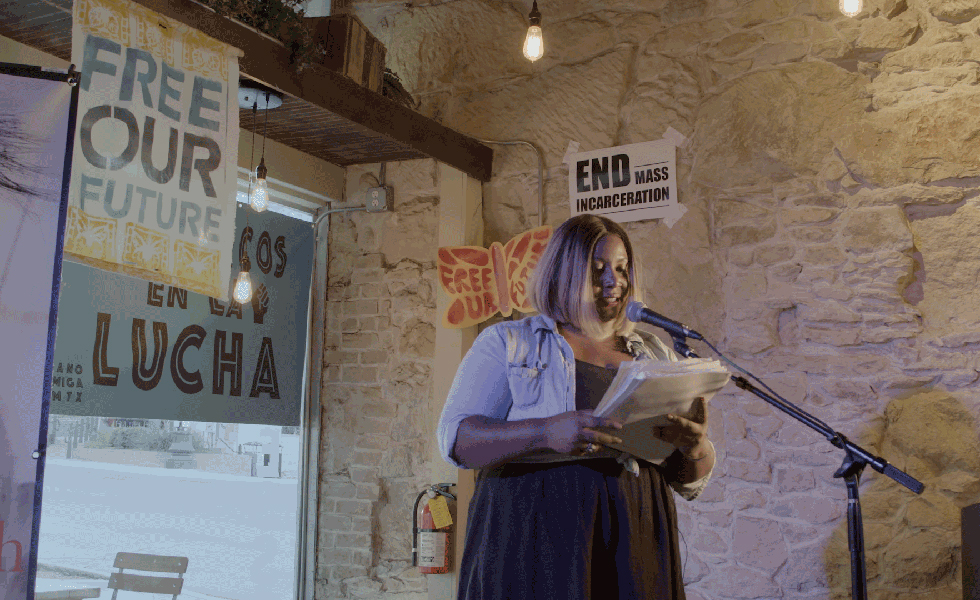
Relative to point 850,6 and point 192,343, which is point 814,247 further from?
point 192,343

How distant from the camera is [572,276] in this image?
6.04 feet

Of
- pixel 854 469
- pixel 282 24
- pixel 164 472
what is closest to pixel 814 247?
pixel 854 469

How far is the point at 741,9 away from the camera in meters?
3.66

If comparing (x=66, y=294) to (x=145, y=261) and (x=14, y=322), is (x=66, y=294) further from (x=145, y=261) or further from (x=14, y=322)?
(x=14, y=322)

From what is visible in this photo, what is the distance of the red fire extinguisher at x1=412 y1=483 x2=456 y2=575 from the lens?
12.5 feet

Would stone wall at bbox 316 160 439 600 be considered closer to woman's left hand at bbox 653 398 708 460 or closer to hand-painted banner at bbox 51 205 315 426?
hand-painted banner at bbox 51 205 315 426

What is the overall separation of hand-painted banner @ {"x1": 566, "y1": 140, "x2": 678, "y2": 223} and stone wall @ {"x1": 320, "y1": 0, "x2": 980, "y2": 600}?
0.06 m

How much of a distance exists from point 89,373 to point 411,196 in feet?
6.13

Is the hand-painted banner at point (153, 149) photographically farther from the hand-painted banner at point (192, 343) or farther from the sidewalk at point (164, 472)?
the sidewalk at point (164, 472)

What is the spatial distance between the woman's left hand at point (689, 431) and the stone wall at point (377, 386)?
2.48 metres

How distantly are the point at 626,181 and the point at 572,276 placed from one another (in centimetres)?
211

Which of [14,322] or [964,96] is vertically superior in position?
[964,96]

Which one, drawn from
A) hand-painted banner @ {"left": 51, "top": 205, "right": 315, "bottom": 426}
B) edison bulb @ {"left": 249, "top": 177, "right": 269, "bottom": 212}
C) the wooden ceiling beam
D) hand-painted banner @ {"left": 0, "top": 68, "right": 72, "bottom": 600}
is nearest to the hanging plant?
the wooden ceiling beam

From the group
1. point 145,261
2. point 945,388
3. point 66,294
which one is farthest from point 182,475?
point 945,388
